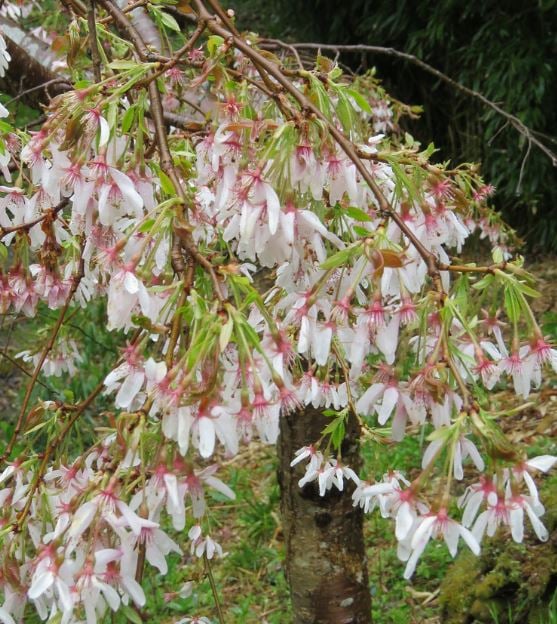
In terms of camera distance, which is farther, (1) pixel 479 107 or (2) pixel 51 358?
(1) pixel 479 107

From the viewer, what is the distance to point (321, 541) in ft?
6.36

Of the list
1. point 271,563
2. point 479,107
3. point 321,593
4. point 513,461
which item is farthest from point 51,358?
point 479,107

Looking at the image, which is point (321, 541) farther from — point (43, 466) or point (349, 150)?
point (349, 150)

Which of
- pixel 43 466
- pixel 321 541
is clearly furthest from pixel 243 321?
pixel 321 541

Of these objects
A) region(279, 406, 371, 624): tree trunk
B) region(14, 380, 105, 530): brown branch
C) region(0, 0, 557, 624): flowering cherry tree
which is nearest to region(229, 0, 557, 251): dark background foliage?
region(279, 406, 371, 624): tree trunk

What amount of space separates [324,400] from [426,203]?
39cm

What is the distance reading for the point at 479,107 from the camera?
4.59m

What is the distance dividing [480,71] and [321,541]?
10.9ft

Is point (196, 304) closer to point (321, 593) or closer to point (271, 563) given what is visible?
point (321, 593)

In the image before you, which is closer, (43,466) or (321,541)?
(43,466)

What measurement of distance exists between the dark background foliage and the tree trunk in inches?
91.2

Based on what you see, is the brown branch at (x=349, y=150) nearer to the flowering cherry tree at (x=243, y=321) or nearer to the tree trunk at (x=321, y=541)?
the flowering cherry tree at (x=243, y=321)

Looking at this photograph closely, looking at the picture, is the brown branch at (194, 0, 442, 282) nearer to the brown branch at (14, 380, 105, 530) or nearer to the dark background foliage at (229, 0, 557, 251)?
the brown branch at (14, 380, 105, 530)

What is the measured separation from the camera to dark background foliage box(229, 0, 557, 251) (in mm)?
4152
